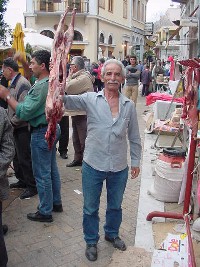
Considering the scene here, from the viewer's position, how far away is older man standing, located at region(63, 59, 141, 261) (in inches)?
126

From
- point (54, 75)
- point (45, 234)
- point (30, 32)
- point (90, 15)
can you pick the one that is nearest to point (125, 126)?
point (54, 75)

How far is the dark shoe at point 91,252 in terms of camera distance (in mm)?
3479

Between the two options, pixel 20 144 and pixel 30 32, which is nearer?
Answer: pixel 20 144

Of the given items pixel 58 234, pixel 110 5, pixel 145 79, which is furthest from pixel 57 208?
pixel 110 5

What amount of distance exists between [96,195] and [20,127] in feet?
6.05

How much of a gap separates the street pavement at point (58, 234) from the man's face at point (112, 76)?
66.9 inches

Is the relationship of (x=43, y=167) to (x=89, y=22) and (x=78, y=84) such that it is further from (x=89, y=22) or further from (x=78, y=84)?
(x=89, y=22)

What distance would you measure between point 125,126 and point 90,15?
27.6 m

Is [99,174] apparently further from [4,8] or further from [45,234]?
[4,8]

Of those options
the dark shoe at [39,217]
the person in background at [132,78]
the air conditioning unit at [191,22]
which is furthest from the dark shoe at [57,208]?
the air conditioning unit at [191,22]

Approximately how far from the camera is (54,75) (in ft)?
8.79

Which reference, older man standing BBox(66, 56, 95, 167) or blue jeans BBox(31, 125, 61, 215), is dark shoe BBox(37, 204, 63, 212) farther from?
older man standing BBox(66, 56, 95, 167)

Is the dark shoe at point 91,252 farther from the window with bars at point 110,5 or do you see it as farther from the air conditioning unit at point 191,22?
the window with bars at point 110,5

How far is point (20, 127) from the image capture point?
188 inches
